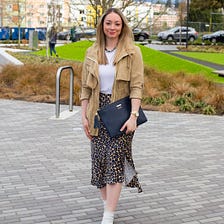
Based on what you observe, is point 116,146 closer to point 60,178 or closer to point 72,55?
point 60,178

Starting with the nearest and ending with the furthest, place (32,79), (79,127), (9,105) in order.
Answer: (79,127)
(9,105)
(32,79)

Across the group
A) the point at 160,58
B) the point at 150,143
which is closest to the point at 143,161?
the point at 150,143

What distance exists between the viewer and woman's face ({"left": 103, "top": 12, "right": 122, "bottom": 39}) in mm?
4129

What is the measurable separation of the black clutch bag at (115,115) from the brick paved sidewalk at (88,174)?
1.00 meters

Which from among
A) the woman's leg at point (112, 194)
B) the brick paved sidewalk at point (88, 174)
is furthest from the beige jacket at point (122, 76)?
the brick paved sidewalk at point (88, 174)

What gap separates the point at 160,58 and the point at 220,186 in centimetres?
1547

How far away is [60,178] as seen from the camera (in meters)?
5.89

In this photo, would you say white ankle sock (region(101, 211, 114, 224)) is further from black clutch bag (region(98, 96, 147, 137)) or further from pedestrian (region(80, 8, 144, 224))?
black clutch bag (region(98, 96, 147, 137))

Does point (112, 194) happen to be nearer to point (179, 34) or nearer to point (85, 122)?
point (85, 122)

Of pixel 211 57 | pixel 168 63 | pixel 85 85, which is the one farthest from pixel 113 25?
pixel 211 57

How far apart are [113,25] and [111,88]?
509 mm

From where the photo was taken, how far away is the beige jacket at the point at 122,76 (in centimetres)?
411

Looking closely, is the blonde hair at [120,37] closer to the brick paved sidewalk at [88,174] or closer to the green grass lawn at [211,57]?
the brick paved sidewalk at [88,174]

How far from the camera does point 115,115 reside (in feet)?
13.5
